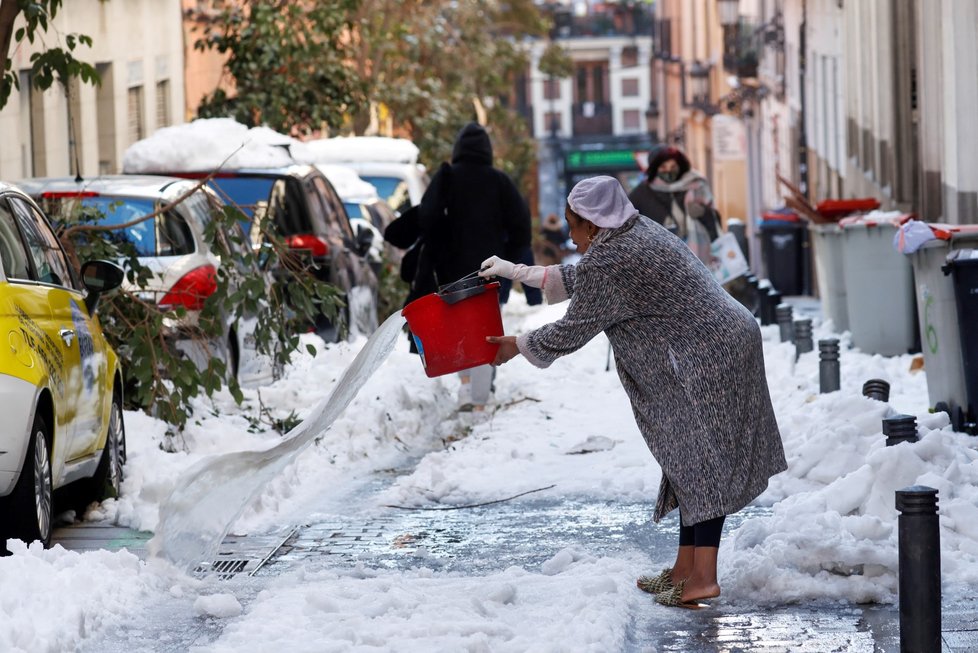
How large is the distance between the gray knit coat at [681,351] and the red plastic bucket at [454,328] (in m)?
0.29

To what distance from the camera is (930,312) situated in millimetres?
11062

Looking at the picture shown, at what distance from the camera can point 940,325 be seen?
10820 millimetres

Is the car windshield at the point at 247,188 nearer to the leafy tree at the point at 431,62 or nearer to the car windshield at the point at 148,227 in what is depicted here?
the car windshield at the point at 148,227

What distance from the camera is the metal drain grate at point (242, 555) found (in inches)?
318

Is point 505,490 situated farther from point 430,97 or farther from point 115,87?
point 430,97

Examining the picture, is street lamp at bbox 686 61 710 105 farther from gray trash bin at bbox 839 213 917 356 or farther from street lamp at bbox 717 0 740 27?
gray trash bin at bbox 839 213 917 356

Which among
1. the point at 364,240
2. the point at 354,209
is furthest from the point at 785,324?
the point at 354,209

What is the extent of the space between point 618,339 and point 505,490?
313cm

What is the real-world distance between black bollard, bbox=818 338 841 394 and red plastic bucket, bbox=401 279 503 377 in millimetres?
5215

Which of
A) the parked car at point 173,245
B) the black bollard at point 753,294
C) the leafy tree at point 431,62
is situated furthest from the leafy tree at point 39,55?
the leafy tree at point 431,62

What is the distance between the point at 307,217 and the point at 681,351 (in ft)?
30.5

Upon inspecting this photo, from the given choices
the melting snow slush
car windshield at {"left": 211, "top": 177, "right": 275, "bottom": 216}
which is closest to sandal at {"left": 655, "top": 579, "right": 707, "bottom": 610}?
the melting snow slush

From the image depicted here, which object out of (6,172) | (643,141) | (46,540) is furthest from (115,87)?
(643,141)

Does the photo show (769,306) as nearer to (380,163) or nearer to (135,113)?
(380,163)
